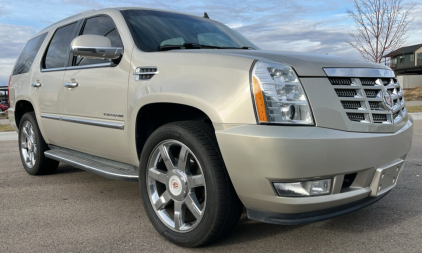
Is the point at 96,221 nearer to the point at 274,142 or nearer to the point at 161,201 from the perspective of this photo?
the point at 161,201

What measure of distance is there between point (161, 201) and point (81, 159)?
138cm

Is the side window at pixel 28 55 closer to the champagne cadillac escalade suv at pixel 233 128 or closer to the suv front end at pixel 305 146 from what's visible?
the champagne cadillac escalade suv at pixel 233 128

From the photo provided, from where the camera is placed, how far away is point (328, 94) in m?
2.37

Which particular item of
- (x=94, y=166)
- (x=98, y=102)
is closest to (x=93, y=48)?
(x=98, y=102)

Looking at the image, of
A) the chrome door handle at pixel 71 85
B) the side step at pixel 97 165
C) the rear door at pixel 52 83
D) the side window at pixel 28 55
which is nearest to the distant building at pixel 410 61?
the side window at pixel 28 55

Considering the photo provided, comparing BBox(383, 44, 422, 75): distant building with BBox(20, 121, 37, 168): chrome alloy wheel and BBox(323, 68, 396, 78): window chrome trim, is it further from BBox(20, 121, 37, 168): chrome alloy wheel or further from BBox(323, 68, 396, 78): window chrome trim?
BBox(323, 68, 396, 78): window chrome trim

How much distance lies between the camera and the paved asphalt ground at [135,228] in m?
2.71

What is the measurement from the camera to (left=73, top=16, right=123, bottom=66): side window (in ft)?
11.7

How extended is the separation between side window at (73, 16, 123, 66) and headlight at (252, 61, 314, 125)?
1.60 metres

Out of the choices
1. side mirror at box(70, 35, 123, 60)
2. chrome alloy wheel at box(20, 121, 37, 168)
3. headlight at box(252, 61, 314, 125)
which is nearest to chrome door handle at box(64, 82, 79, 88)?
side mirror at box(70, 35, 123, 60)

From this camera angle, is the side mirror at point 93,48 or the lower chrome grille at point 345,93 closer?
the lower chrome grille at point 345,93

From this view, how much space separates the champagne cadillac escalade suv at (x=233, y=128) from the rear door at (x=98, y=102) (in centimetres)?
2

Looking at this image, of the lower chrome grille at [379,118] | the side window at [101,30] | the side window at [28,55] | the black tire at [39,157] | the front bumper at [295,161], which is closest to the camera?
the front bumper at [295,161]

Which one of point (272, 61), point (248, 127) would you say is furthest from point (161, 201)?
point (272, 61)
